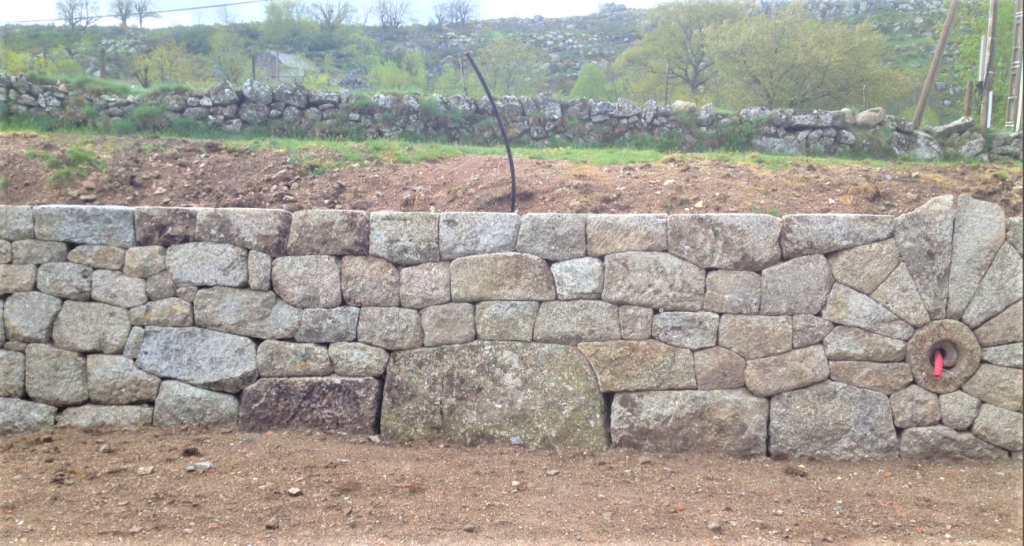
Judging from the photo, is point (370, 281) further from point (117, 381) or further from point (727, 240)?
point (727, 240)

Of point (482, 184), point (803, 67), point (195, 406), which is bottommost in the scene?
point (195, 406)

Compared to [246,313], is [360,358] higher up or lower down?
lower down

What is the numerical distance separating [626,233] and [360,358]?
229 cm

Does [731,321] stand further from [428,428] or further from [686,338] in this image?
[428,428]

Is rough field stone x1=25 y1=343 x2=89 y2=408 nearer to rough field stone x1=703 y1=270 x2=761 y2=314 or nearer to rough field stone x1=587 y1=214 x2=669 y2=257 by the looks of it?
rough field stone x1=587 y1=214 x2=669 y2=257

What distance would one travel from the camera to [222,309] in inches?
214

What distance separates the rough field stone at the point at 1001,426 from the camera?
496 cm

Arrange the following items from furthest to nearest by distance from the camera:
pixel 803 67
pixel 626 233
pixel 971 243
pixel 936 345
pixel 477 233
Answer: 1. pixel 803 67
2. pixel 477 233
3. pixel 626 233
4. pixel 936 345
5. pixel 971 243

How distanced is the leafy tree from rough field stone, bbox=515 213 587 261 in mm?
11257

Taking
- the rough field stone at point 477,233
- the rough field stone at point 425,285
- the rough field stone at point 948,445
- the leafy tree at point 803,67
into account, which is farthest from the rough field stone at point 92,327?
the leafy tree at point 803,67

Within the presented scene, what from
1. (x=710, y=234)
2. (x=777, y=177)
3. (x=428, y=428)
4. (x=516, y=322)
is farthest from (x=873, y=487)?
(x=777, y=177)

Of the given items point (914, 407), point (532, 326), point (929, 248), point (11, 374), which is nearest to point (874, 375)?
point (914, 407)

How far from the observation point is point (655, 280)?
5.11 meters

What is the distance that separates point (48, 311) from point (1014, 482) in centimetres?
736
